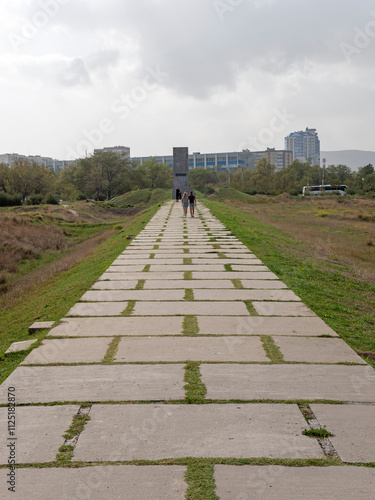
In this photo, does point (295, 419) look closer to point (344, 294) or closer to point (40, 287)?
point (344, 294)

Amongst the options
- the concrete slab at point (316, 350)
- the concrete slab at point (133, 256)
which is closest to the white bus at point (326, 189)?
the concrete slab at point (133, 256)

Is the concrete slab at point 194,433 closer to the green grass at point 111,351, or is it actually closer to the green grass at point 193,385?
the green grass at point 193,385

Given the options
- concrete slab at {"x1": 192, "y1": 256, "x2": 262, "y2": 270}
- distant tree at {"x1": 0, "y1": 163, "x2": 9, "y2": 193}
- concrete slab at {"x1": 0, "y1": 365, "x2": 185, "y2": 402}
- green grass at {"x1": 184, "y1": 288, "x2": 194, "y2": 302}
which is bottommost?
concrete slab at {"x1": 0, "y1": 365, "x2": 185, "y2": 402}

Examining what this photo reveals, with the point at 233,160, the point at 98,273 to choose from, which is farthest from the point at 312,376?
the point at 233,160

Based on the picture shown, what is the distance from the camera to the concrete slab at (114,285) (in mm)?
7336

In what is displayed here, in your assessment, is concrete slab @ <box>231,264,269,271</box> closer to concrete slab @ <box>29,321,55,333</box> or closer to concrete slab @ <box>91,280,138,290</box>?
concrete slab @ <box>91,280,138,290</box>

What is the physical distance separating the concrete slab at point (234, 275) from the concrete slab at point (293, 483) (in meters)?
Result: 5.33

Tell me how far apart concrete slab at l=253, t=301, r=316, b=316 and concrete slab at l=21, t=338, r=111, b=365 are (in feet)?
6.77

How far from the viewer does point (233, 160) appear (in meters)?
143

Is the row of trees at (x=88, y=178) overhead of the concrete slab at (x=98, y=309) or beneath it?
overhead

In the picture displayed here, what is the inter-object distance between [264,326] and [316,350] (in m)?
0.86

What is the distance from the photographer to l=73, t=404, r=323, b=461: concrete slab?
279 centimetres

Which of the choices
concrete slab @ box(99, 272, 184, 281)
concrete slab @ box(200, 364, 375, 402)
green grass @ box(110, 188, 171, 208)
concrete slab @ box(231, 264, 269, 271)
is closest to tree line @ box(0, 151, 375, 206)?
green grass @ box(110, 188, 171, 208)

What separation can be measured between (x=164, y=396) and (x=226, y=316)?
2.26 m
